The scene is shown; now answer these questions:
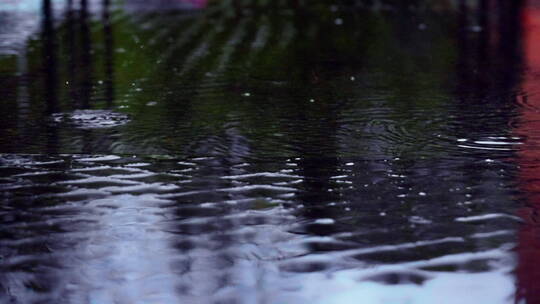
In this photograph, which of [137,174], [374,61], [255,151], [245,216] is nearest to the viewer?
[245,216]

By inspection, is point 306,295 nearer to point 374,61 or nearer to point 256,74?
point 256,74

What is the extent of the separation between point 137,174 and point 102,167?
35 cm

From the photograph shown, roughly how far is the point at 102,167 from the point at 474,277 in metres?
3.51

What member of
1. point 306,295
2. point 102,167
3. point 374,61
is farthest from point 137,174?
point 374,61

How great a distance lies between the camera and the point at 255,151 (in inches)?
347

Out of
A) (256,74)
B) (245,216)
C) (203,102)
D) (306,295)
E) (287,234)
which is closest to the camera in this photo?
(306,295)

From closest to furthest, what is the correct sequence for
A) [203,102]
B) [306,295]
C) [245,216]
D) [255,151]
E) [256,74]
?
Result: [306,295] → [245,216] → [255,151] → [203,102] → [256,74]

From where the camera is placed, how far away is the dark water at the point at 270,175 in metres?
5.59

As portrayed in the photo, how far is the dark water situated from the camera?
559cm

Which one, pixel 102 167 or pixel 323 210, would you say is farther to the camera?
pixel 102 167

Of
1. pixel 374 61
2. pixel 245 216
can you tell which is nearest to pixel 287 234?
pixel 245 216

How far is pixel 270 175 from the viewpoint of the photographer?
7965 millimetres

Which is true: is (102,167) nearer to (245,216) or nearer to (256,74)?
(245,216)

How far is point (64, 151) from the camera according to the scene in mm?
8930
